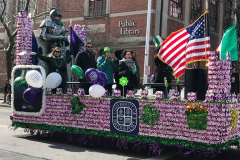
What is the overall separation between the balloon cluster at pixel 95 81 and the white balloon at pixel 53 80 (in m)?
1.14

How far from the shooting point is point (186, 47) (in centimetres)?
711

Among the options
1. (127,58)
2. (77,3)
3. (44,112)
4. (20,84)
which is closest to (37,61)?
(20,84)

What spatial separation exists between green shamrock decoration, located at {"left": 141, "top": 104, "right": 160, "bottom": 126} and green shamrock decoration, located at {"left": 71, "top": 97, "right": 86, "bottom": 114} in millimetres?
1514

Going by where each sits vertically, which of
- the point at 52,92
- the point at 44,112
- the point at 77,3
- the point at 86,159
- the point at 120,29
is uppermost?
the point at 77,3

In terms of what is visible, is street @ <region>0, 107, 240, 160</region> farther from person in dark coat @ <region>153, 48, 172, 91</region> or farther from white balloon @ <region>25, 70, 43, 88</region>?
person in dark coat @ <region>153, 48, 172, 91</region>

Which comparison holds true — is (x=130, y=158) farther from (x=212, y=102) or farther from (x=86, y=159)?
(x=212, y=102)

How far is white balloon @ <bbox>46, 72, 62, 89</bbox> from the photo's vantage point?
760 centimetres

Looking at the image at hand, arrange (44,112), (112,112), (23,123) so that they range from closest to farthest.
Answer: (112,112)
(44,112)
(23,123)

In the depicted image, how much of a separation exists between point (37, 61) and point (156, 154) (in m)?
4.12

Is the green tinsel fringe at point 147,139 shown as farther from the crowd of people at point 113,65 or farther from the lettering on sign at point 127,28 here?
the lettering on sign at point 127,28

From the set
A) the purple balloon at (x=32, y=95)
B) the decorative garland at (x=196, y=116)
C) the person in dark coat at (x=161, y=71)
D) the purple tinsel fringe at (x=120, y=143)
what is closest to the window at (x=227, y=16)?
the person in dark coat at (x=161, y=71)

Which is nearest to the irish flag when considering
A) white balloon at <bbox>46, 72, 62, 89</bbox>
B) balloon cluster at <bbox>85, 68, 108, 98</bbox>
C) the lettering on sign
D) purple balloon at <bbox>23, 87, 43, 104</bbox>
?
balloon cluster at <bbox>85, 68, 108, 98</bbox>

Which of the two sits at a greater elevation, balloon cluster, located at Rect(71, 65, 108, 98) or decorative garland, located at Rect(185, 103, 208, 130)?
balloon cluster, located at Rect(71, 65, 108, 98)

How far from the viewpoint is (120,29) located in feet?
84.5
